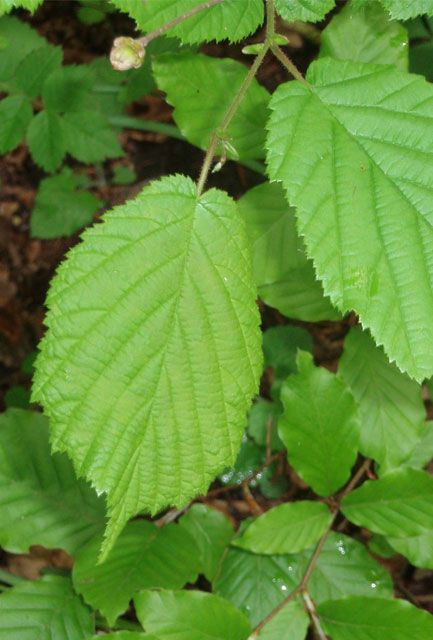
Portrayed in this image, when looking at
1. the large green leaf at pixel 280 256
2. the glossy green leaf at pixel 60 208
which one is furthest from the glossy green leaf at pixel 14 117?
the large green leaf at pixel 280 256

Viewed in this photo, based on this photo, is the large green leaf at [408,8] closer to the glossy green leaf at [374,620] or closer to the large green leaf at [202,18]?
the large green leaf at [202,18]

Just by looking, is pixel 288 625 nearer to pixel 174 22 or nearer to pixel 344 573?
pixel 344 573

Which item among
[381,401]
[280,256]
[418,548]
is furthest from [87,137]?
[418,548]

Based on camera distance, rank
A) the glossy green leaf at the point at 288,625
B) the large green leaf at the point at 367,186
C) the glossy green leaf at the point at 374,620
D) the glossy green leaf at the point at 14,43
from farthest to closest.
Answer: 1. the glossy green leaf at the point at 14,43
2. the glossy green leaf at the point at 288,625
3. the glossy green leaf at the point at 374,620
4. the large green leaf at the point at 367,186

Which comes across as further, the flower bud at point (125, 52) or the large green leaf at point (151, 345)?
the large green leaf at point (151, 345)

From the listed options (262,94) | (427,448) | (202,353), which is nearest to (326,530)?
(427,448)

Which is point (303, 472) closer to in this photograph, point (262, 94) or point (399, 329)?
point (399, 329)

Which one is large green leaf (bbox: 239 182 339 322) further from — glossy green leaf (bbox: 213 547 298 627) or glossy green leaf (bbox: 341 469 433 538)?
glossy green leaf (bbox: 213 547 298 627)
